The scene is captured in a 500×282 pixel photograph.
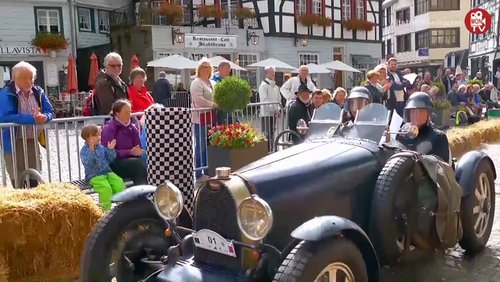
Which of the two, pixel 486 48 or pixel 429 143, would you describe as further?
pixel 486 48

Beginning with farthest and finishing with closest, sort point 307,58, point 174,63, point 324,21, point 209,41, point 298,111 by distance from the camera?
point 324,21, point 307,58, point 209,41, point 174,63, point 298,111

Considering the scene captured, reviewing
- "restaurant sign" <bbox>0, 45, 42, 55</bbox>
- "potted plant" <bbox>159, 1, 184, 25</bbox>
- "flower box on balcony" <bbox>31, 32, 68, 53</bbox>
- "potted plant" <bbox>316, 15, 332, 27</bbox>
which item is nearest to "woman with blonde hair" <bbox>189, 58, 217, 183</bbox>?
"potted plant" <bbox>159, 1, 184, 25</bbox>

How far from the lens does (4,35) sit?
2523 centimetres

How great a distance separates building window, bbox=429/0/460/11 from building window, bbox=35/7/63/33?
38.8 metres

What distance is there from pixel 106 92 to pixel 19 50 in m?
20.3

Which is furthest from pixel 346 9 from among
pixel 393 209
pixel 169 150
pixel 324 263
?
pixel 324 263

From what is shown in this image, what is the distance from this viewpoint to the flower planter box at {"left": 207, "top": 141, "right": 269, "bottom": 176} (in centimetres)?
762

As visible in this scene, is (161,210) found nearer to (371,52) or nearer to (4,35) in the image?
(4,35)

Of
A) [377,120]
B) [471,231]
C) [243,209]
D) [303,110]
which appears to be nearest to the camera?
[243,209]

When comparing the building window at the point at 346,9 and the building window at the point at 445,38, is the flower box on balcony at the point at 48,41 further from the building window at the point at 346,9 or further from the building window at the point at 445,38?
the building window at the point at 445,38

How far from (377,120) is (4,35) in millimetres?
24208

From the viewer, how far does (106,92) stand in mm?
7152

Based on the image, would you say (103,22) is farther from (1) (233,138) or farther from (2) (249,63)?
(1) (233,138)

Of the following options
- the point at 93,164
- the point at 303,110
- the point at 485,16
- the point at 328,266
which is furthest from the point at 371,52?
the point at 328,266
